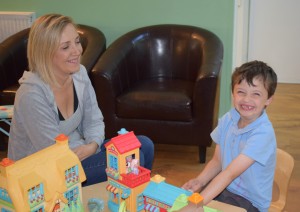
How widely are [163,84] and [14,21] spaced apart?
156 cm

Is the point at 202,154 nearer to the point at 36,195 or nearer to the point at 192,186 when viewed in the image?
the point at 192,186

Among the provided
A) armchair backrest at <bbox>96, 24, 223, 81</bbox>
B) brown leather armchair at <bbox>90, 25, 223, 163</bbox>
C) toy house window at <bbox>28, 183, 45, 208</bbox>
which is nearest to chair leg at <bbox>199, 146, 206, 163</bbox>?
brown leather armchair at <bbox>90, 25, 223, 163</bbox>

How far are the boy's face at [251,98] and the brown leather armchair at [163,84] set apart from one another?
3.74 ft

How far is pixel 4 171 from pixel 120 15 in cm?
266

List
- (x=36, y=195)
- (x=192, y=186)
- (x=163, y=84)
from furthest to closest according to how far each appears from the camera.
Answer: (x=163, y=84) → (x=192, y=186) → (x=36, y=195)

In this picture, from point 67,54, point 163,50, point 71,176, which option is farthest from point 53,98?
point 163,50

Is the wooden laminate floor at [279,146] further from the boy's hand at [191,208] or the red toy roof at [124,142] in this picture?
the boy's hand at [191,208]

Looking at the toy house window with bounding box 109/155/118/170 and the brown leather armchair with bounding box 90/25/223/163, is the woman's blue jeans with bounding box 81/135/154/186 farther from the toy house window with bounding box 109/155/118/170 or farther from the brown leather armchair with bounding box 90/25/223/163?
the brown leather armchair with bounding box 90/25/223/163

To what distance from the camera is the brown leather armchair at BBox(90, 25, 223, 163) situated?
A: 291 centimetres

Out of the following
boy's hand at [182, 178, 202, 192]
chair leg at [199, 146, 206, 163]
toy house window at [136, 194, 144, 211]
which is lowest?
chair leg at [199, 146, 206, 163]

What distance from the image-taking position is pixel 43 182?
4.14 feet

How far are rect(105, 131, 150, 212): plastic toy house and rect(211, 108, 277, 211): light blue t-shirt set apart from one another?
446 millimetres

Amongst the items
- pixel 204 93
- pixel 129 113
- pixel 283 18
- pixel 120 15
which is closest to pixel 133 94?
pixel 129 113

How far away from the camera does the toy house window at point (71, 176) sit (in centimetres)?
135
